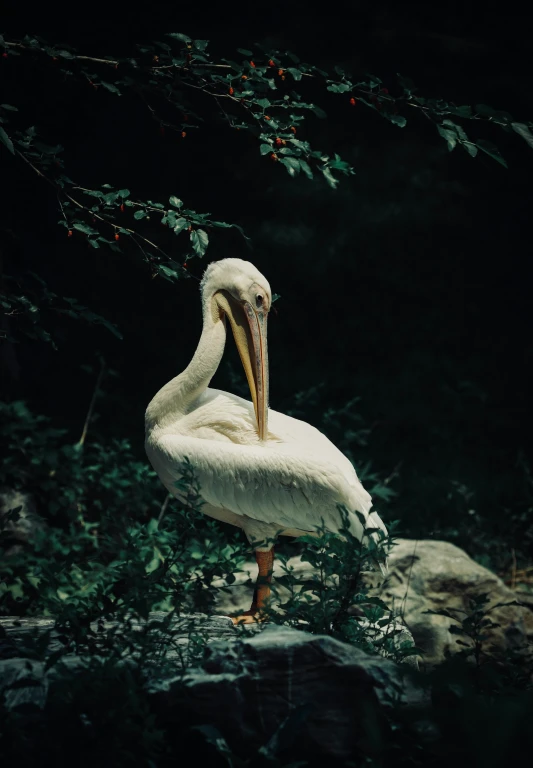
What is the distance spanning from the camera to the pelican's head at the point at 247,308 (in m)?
3.98

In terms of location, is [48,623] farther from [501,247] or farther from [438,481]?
[501,247]

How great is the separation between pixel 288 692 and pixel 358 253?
4.84 meters

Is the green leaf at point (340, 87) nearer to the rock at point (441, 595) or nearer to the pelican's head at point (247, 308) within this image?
the pelican's head at point (247, 308)

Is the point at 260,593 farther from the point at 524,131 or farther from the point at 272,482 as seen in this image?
the point at 524,131

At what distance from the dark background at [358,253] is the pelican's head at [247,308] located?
2182mm

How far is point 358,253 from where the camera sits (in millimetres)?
6984

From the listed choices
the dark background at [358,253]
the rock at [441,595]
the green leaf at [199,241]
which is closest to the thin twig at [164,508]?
the dark background at [358,253]

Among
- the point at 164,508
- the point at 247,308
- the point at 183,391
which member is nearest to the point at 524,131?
the point at 247,308

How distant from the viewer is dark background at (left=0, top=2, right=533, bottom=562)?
6430 millimetres

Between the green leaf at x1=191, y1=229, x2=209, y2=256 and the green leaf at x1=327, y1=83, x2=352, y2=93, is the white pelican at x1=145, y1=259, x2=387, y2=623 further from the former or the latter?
the green leaf at x1=327, y1=83, x2=352, y2=93

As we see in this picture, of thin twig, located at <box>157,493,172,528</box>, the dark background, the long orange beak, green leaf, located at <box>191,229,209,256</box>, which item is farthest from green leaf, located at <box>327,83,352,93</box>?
the dark background

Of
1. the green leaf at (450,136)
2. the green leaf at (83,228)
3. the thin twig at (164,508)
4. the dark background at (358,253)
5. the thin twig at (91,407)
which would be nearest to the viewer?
the green leaf at (450,136)

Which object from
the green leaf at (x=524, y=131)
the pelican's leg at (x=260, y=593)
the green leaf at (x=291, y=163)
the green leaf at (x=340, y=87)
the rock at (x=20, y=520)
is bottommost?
the rock at (x=20, y=520)

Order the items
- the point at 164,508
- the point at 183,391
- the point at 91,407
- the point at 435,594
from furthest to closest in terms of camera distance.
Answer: the point at 91,407 < the point at 164,508 < the point at 435,594 < the point at 183,391
